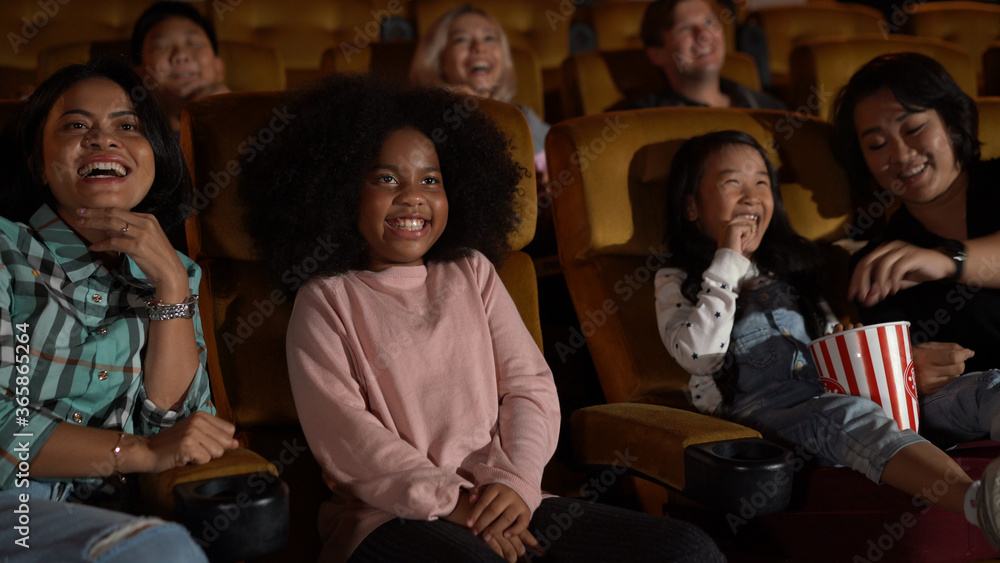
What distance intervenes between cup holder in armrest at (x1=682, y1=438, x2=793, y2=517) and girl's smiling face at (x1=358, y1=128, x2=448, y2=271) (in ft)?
1.89

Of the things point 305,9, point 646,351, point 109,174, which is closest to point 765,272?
point 646,351

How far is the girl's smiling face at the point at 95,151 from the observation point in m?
1.30

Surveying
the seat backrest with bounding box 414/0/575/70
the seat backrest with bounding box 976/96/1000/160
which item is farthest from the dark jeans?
the seat backrest with bounding box 414/0/575/70

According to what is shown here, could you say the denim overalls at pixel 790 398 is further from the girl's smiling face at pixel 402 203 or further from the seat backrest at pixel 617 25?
the seat backrest at pixel 617 25

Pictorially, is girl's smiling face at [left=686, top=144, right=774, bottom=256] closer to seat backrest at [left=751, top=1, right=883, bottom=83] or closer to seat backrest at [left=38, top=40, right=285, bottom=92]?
seat backrest at [left=38, top=40, right=285, bottom=92]

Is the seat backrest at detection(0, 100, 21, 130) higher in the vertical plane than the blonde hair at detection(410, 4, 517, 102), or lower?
lower

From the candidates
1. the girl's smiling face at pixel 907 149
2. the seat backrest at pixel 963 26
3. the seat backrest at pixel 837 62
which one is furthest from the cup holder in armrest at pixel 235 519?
the seat backrest at pixel 963 26

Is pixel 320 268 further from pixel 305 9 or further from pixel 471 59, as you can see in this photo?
pixel 305 9

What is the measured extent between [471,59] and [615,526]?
205cm

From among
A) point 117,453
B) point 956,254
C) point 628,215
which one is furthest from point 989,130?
point 117,453

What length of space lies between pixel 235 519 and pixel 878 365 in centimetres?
100

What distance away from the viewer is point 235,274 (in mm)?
1626

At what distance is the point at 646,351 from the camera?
1740mm

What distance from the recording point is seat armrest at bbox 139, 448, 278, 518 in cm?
110
